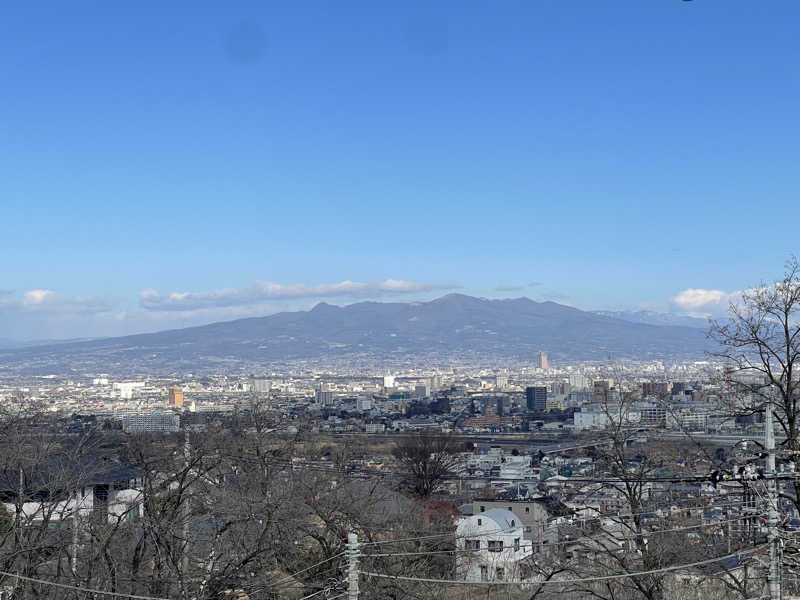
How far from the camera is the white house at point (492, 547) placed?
1898 centimetres

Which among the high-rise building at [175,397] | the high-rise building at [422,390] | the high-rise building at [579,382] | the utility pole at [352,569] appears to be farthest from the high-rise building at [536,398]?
the utility pole at [352,569]

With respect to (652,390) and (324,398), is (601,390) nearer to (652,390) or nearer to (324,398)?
(652,390)

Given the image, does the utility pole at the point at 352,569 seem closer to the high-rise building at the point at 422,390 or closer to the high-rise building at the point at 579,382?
the high-rise building at the point at 422,390

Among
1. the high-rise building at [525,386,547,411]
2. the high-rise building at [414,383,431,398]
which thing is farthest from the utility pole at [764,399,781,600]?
the high-rise building at [414,383,431,398]

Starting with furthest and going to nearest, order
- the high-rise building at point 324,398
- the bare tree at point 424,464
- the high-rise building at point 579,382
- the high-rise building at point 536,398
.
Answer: the high-rise building at point 579,382 < the high-rise building at point 536,398 < the high-rise building at point 324,398 < the bare tree at point 424,464

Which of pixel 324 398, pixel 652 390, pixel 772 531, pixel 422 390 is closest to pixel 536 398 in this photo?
pixel 422 390

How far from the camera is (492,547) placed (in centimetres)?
2384

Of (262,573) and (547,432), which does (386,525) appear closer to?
(262,573)

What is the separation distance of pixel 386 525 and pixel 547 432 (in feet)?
207

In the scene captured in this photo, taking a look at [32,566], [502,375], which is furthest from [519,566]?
[502,375]

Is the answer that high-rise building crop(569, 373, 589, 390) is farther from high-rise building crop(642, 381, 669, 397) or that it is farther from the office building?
high-rise building crop(642, 381, 669, 397)

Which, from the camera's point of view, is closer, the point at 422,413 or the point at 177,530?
the point at 177,530

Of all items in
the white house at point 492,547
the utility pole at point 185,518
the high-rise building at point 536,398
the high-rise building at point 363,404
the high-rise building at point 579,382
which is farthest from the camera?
the high-rise building at point 579,382

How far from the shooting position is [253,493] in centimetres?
1683
